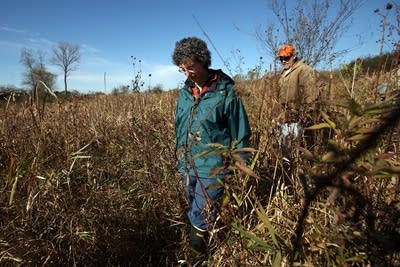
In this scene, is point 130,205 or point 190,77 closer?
point 190,77

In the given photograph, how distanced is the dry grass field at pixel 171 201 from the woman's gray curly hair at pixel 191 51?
1.17ft

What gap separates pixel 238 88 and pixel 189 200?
0.87 metres

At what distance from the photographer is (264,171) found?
2.57 meters

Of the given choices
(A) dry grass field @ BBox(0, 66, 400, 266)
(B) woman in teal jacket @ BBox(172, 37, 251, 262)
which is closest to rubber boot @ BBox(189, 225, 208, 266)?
(B) woman in teal jacket @ BBox(172, 37, 251, 262)

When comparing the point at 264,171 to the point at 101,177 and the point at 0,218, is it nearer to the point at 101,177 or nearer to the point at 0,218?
the point at 101,177

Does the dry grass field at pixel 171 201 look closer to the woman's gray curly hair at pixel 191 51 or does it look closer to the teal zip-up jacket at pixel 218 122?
the teal zip-up jacket at pixel 218 122

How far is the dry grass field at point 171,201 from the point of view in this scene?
4.28 feet

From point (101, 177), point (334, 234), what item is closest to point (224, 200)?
point (334, 234)

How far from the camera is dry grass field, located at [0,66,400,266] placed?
130 centimetres

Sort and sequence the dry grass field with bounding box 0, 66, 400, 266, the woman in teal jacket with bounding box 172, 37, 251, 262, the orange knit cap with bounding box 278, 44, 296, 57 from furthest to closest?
the orange knit cap with bounding box 278, 44, 296, 57 < the woman in teal jacket with bounding box 172, 37, 251, 262 < the dry grass field with bounding box 0, 66, 400, 266

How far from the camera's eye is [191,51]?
2291 mm

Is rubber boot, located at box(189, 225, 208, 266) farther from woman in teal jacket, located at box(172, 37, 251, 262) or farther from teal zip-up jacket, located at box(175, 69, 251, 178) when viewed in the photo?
teal zip-up jacket, located at box(175, 69, 251, 178)

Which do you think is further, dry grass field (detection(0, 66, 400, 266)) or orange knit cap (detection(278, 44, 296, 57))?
orange knit cap (detection(278, 44, 296, 57))

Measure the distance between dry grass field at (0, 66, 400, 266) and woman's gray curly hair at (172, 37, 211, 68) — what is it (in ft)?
1.17
